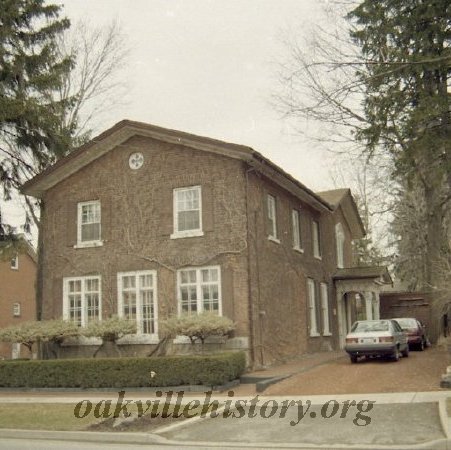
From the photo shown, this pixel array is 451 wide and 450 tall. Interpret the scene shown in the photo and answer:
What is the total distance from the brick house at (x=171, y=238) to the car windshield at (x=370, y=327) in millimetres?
2638

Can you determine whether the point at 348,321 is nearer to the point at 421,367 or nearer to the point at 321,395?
the point at 421,367

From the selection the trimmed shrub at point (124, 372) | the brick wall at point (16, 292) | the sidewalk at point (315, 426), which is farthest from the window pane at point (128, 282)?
the brick wall at point (16, 292)

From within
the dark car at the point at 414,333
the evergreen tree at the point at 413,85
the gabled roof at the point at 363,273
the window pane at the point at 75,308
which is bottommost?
the dark car at the point at 414,333

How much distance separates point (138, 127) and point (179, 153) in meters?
1.72

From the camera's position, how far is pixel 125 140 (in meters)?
22.5

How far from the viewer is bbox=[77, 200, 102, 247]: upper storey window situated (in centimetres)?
2253

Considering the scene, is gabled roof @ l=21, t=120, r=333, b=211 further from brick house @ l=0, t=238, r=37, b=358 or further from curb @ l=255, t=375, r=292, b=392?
brick house @ l=0, t=238, r=37, b=358

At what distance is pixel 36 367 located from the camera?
1908 cm

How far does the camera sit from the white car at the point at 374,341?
20031 millimetres

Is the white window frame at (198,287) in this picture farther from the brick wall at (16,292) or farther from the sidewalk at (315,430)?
the brick wall at (16,292)

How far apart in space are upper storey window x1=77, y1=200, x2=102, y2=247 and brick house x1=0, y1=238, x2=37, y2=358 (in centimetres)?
1730

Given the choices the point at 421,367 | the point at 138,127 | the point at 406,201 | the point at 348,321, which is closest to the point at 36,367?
the point at 138,127

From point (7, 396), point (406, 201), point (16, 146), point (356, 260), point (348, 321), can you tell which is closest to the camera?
point (7, 396)

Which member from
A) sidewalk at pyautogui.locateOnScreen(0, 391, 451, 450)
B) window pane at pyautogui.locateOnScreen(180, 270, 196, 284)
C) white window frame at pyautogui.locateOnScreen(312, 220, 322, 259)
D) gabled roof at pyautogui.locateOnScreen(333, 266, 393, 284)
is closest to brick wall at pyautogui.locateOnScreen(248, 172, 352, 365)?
white window frame at pyautogui.locateOnScreen(312, 220, 322, 259)
